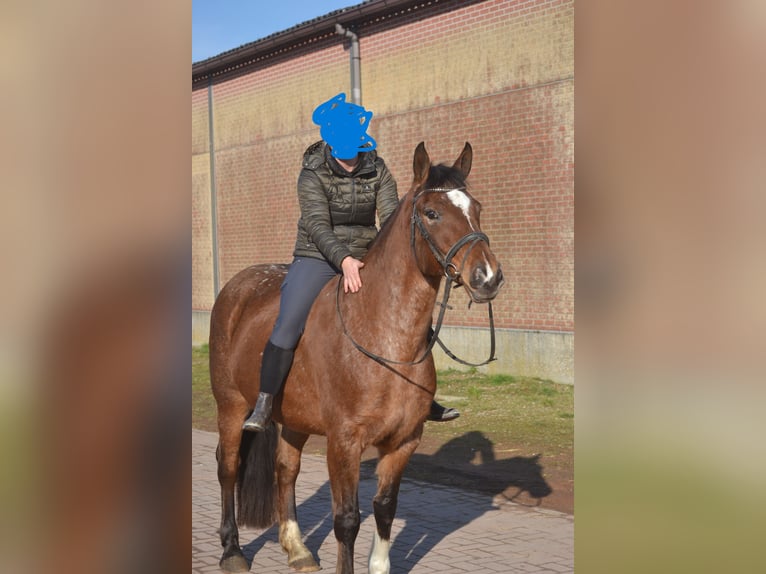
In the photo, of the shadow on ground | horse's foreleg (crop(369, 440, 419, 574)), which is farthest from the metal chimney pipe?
horse's foreleg (crop(369, 440, 419, 574))

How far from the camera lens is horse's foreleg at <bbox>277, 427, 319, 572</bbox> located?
579cm

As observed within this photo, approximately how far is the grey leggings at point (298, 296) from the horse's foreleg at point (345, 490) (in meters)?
0.75

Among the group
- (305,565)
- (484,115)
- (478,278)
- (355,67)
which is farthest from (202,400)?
(478,278)

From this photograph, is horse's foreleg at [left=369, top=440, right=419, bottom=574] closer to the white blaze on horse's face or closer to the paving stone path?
the paving stone path

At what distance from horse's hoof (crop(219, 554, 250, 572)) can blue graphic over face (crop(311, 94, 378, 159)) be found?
2.80m

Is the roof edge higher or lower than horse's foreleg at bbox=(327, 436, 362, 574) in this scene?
higher

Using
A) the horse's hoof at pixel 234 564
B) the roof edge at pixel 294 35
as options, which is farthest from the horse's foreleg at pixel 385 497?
the roof edge at pixel 294 35

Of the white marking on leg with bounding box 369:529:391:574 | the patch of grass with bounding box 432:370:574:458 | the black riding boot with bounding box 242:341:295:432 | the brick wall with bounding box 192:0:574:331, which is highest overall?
the brick wall with bounding box 192:0:574:331
